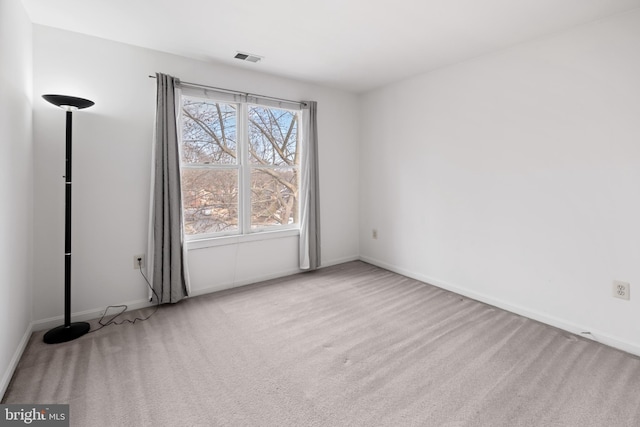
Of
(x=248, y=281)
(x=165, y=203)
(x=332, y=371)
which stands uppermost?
(x=165, y=203)

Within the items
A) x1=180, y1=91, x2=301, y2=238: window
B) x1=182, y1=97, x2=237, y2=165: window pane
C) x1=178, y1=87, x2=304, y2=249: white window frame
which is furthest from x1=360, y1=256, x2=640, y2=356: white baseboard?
x1=182, y1=97, x2=237, y2=165: window pane

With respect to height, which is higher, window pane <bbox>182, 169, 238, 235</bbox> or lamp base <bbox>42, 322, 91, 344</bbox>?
window pane <bbox>182, 169, 238, 235</bbox>

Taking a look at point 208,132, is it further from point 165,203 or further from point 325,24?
point 325,24

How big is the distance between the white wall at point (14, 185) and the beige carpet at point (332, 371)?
9.8 inches

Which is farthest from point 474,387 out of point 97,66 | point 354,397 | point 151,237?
point 97,66

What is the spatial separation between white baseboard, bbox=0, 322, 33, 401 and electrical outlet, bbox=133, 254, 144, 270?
0.81 meters

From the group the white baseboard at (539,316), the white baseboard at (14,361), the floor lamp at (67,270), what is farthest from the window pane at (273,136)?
the white baseboard at (14,361)

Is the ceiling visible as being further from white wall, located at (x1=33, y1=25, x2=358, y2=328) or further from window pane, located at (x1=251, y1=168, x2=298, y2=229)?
window pane, located at (x1=251, y1=168, x2=298, y2=229)

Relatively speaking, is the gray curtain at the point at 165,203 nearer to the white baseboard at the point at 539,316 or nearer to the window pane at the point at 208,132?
the window pane at the point at 208,132

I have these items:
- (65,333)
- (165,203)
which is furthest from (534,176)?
(65,333)

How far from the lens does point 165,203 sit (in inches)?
113

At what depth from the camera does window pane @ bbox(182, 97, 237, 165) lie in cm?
314

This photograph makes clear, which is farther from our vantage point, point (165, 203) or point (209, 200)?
point (209, 200)

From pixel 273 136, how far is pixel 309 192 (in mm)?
817
